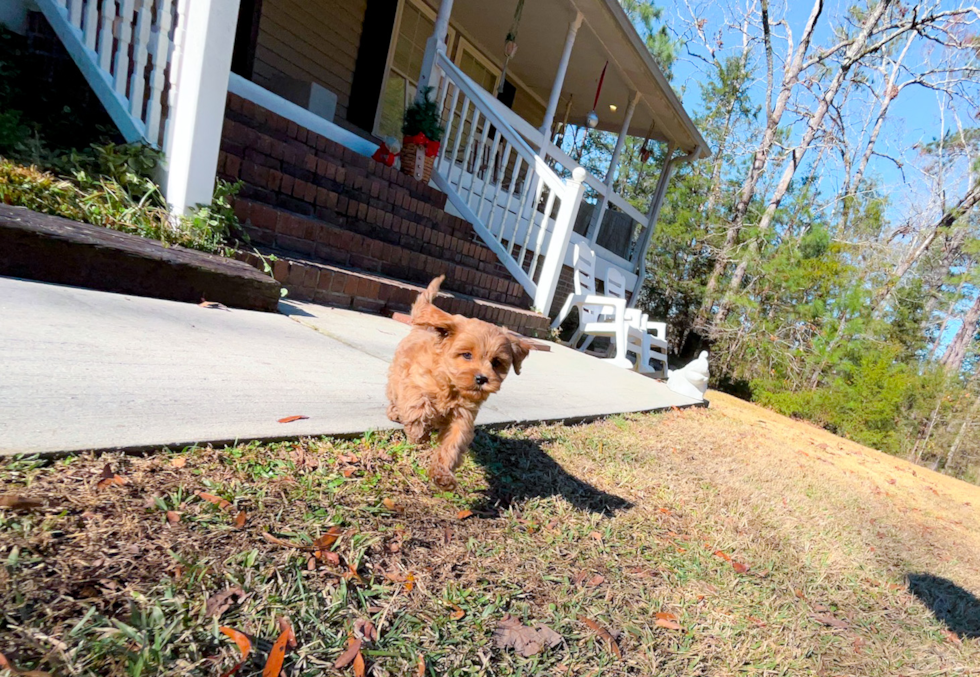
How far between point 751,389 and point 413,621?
454 inches

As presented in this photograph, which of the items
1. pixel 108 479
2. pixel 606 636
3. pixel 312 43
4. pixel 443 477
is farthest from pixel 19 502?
pixel 312 43

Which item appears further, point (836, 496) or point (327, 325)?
point (836, 496)

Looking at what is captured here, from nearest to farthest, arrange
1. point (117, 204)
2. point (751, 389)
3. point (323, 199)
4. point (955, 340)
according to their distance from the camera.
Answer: point (117, 204)
point (323, 199)
point (751, 389)
point (955, 340)

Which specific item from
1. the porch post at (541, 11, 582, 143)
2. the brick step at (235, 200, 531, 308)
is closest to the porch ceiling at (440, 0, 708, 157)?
the porch post at (541, 11, 582, 143)

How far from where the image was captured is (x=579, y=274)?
10883 millimetres

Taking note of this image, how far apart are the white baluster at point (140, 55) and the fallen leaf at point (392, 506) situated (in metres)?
3.68

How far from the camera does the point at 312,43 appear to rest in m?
9.38

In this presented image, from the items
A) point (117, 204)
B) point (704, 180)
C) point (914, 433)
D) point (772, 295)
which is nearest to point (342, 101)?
point (117, 204)

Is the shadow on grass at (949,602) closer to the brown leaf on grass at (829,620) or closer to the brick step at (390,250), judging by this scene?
the brown leaf on grass at (829,620)

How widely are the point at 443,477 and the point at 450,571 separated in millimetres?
525

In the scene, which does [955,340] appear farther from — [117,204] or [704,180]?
[117,204]

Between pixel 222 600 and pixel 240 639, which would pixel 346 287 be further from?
pixel 240 639

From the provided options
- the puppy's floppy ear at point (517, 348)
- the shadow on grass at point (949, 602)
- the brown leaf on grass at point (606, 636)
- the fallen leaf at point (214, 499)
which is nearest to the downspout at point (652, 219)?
the shadow on grass at point (949, 602)

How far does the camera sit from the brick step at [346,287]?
461 centimetres
